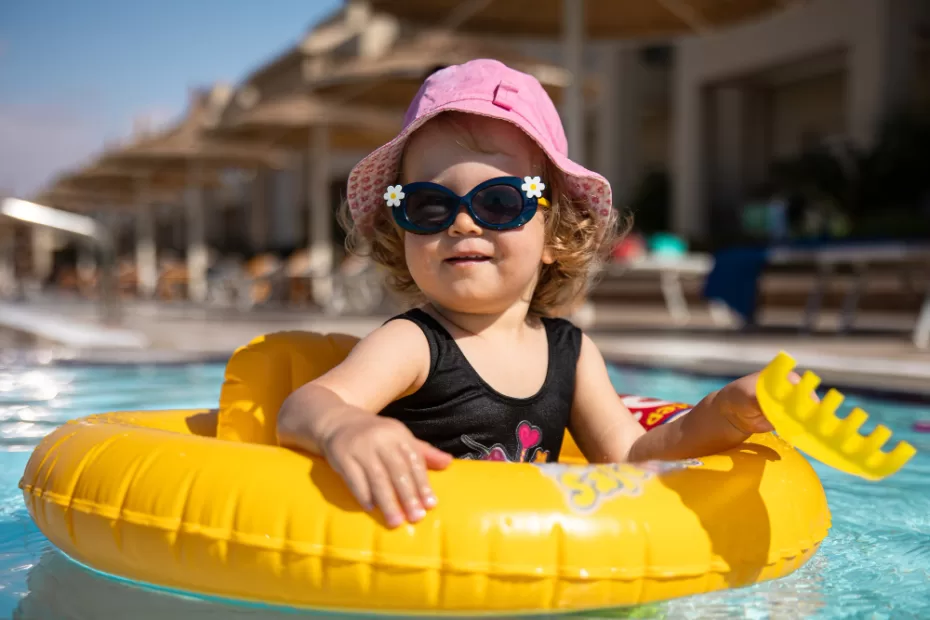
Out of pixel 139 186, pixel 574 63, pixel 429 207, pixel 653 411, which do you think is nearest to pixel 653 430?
pixel 653 411

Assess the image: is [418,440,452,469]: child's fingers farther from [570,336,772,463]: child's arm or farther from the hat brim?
the hat brim

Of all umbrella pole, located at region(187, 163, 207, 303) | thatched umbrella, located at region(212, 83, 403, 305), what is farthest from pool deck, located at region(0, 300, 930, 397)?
umbrella pole, located at region(187, 163, 207, 303)

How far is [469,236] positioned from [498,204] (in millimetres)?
92

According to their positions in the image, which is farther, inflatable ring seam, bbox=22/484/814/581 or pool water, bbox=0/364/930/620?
pool water, bbox=0/364/930/620

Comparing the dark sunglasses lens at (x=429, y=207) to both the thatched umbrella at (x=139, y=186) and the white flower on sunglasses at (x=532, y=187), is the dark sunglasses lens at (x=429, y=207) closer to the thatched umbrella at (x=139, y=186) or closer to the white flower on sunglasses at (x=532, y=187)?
the white flower on sunglasses at (x=532, y=187)

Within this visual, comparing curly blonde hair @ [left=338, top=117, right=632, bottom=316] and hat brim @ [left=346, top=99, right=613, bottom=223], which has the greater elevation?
hat brim @ [left=346, top=99, right=613, bottom=223]

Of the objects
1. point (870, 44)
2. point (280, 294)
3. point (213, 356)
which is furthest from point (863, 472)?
point (280, 294)

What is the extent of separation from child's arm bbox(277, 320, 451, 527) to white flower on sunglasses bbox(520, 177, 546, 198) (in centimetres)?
38

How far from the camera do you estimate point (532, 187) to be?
2.04 metres

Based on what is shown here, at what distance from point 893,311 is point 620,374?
261 inches

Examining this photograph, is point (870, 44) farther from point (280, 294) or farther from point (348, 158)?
point (348, 158)

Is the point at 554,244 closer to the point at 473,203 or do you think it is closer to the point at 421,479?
→ the point at 473,203

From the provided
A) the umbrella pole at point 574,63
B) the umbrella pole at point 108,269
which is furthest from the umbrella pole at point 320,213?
the umbrella pole at point 574,63

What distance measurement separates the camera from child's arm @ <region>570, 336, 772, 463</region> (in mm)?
1896
